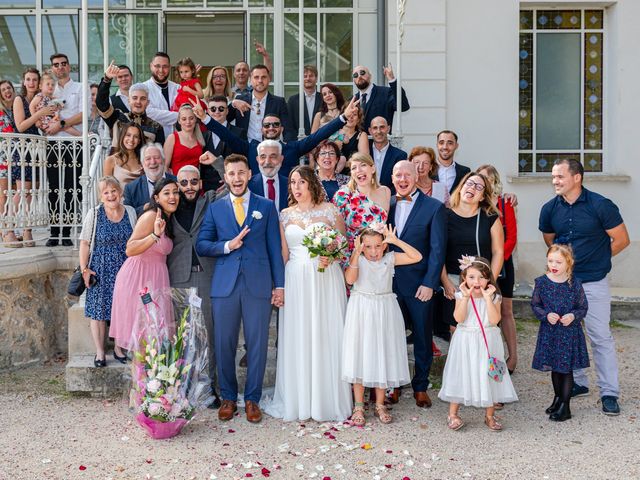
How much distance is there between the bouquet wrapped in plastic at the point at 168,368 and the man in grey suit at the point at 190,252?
0.32 metres

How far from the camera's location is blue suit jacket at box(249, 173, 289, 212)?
580 cm

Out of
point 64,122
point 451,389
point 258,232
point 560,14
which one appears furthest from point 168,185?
point 560,14

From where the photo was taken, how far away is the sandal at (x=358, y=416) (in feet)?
16.8

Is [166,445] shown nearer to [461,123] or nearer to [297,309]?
[297,309]

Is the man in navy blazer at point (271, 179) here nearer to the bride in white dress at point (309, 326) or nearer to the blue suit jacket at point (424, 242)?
the bride in white dress at point (309, 326)

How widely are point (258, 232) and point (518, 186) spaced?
5.04 m

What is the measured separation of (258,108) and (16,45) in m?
4.57

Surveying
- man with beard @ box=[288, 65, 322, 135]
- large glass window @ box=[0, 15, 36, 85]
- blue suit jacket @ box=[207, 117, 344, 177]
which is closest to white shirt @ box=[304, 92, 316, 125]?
man with beard @ box=[288, 65, 322, 135]

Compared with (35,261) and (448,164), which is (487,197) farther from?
(35,261)

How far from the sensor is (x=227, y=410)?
17.1 ft

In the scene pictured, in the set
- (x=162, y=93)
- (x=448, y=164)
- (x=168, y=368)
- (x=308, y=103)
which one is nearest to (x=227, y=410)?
(x=168, y=368)

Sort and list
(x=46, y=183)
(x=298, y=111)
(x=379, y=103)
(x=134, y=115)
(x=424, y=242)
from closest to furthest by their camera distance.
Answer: (x=424, y=242) < (x=134, y=115) < (x=46, y=183) < (x=379, y=103) < (x=298, y=111)

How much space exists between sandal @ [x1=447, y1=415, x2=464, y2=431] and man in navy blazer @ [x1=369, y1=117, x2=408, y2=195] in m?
2.15

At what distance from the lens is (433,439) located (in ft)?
16.0
